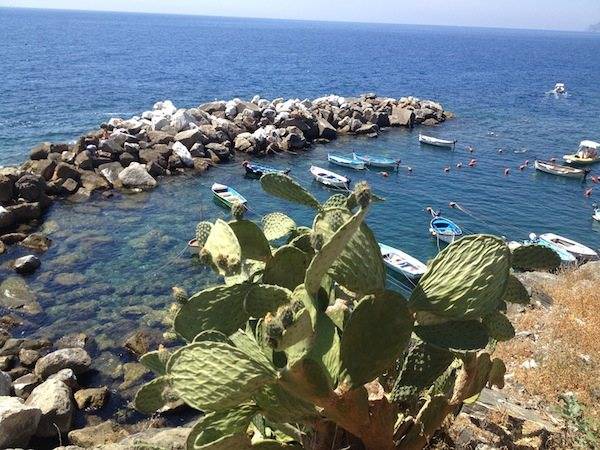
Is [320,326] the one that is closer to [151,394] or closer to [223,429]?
[223,429]

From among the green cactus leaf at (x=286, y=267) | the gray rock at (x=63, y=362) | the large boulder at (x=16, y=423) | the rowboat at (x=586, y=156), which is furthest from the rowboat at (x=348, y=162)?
the green cactus leaf at (x=286, y=267)

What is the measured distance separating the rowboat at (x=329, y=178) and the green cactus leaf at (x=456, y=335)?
2783cm

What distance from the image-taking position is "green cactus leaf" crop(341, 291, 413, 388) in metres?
3.31

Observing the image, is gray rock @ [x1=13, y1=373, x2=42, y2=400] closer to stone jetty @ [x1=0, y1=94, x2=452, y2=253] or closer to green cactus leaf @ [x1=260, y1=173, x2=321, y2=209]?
stone jetty @ [x1=0, y1=94, x2=452, y2=253]

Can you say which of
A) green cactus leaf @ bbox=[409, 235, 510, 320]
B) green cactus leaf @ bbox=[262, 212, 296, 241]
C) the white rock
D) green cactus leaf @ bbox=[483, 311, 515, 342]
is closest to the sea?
the white rock

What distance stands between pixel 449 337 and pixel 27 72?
8465 centimetres

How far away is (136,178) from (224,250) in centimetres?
2817

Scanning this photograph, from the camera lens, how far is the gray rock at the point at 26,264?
2028 centimetres

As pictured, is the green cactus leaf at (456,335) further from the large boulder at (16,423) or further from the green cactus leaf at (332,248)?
the large boulder at (16,423)

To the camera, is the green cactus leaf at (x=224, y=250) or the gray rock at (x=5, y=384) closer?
the green cactus leaf at (x=224, y=250)

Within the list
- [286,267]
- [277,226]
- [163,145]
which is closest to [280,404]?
[286,267]

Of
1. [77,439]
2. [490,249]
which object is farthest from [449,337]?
[77,439]

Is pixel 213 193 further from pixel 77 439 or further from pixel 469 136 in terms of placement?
pixel 469 136

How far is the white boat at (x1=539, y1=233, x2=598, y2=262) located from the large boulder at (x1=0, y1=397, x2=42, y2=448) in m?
21.9
